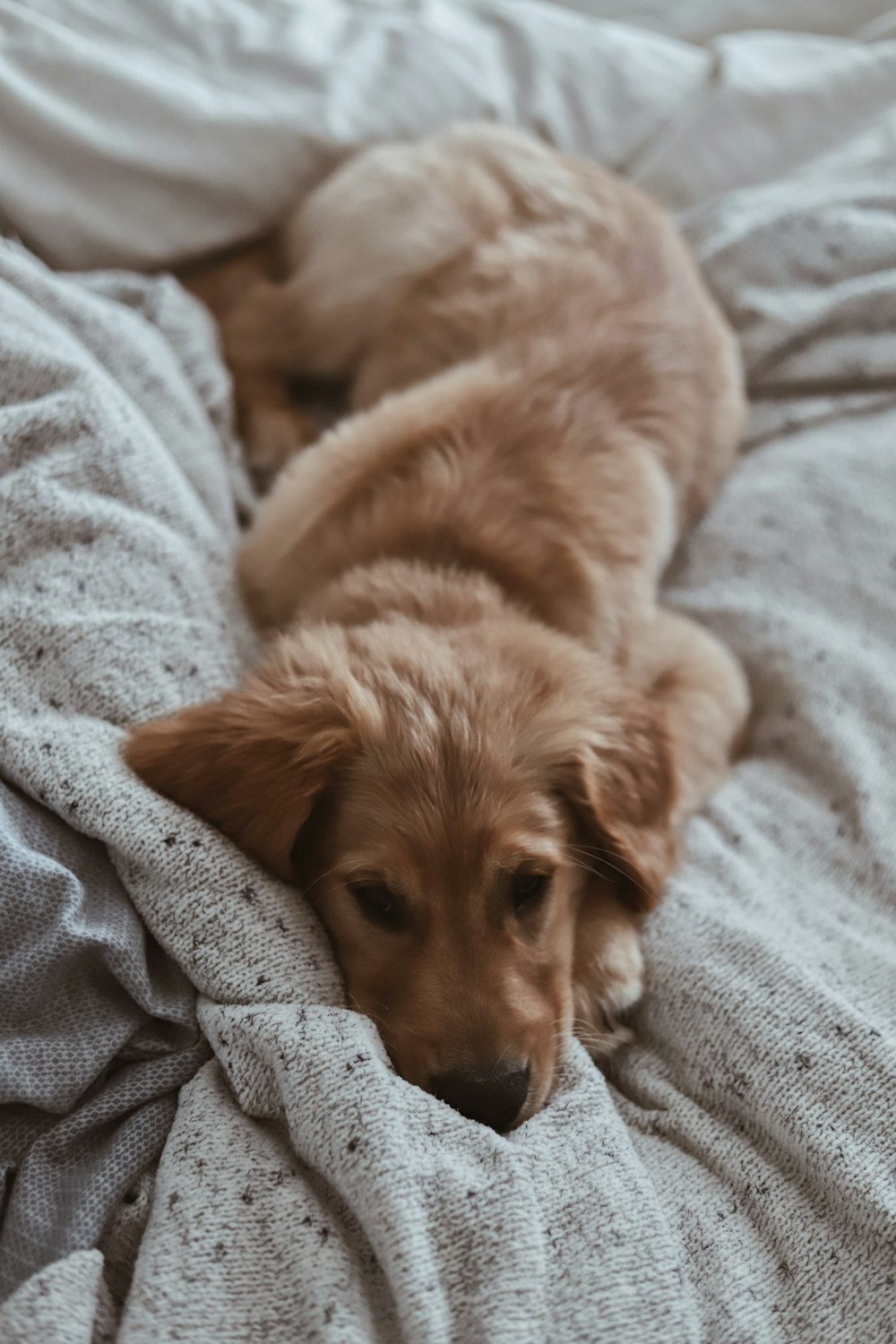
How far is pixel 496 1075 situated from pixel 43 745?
0.75 m

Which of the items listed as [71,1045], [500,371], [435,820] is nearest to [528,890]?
[435,820]

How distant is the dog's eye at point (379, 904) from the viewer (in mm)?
1630

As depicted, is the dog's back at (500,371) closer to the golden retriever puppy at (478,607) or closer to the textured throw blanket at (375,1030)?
the golden retriever puppy at (478,607)

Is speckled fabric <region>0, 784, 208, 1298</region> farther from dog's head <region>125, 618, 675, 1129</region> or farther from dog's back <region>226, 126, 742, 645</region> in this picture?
dog's back <region>226, 126, 742, 645</region>

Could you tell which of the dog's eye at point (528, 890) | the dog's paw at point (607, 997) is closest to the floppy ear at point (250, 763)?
the dog's eye at point (528, 890)

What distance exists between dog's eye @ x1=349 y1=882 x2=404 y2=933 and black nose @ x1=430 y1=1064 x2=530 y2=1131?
23 centimetres

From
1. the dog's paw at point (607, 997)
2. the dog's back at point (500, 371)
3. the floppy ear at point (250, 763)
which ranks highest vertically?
the dog's back at point (500, 371)

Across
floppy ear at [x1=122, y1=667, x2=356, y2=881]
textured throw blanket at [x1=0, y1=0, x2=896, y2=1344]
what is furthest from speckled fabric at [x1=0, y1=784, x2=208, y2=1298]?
floppy ear at [x1=122, y1=667, x2=356, y2=881]

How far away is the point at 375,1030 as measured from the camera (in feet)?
4.87

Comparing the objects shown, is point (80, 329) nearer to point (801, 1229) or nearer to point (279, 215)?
point (279, 215)

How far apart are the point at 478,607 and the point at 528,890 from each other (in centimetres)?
49

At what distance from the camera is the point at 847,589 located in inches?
91.1

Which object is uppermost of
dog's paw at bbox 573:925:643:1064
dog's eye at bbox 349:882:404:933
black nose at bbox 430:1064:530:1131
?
dog's eye at bbox 349:882:404:933

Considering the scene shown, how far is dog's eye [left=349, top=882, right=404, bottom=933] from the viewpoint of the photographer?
64.2 inches
